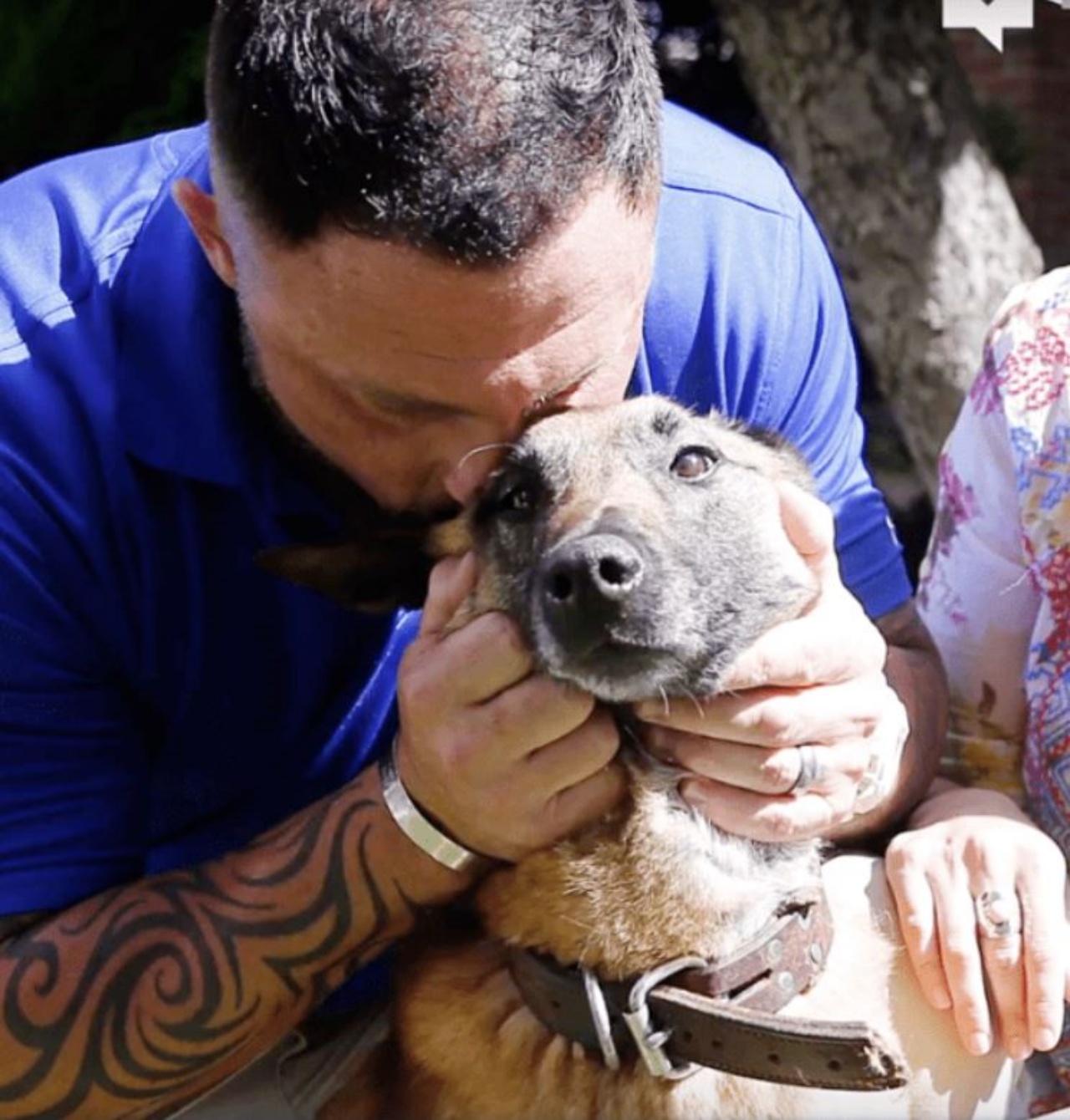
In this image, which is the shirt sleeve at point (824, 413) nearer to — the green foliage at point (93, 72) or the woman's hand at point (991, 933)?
the woman's hand at point (991, 933)

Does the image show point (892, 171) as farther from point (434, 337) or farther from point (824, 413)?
point (434, 337)

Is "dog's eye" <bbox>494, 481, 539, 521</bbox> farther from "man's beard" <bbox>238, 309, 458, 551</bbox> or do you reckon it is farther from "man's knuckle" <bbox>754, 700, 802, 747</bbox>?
"man's knuckle" <bbox>754, 700, 802, 747</bbox>

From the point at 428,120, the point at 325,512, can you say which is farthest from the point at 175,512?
the point at 428,120

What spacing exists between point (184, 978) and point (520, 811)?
1.72 feet

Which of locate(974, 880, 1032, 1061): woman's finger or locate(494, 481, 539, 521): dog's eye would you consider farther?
locate(494, 481, 539, 521): dog's eye

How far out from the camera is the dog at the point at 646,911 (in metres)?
2.15

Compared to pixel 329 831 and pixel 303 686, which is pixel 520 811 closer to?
pixel 329 831

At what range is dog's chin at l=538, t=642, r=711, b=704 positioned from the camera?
2121 mm

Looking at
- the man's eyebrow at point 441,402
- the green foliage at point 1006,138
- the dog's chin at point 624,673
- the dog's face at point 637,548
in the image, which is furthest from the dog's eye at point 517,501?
the green foliage at point 1006,138

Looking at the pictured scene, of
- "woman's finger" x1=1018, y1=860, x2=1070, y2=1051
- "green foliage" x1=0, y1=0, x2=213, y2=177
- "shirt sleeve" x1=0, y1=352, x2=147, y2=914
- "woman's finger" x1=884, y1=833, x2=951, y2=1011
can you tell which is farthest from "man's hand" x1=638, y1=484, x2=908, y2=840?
"green foliage" x1=0, y1=0, x2=213, y2=177

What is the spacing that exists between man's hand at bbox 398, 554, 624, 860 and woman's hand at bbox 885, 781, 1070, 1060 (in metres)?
0.47

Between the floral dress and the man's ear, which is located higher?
the man's ear

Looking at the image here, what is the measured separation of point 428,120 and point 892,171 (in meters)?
2.87

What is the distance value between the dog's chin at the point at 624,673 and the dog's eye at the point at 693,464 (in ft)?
1.02
